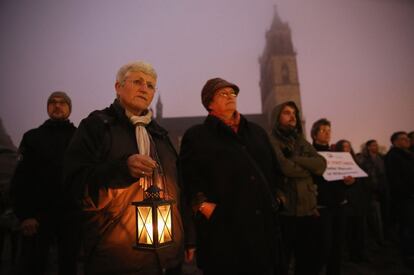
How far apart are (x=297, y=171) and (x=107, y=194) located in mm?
1857

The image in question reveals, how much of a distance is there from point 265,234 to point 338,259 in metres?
1.56

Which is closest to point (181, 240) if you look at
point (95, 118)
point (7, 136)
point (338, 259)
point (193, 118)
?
point (95, 118)

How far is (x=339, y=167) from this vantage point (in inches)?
140

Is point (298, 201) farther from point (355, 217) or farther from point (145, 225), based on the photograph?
point (355, 217)

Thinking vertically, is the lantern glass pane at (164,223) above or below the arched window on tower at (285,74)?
below

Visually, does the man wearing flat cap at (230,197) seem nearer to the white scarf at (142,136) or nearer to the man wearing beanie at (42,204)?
the white scarf at (142,136)

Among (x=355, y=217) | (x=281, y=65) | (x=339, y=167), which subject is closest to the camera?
(x=339, y=167)

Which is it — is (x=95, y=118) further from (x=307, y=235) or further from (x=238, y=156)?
(x=307, y=235)

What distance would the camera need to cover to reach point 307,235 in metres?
2.80

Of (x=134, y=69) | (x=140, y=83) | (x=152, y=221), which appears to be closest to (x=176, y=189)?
(x=152, y=221)

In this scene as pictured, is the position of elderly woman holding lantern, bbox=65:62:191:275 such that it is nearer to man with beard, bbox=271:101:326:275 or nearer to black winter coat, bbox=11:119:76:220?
black winter coat, bbox=11:119:76:220

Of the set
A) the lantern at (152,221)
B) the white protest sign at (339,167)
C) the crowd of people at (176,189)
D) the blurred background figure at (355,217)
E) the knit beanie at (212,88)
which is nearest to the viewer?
the lantern at (152,221)

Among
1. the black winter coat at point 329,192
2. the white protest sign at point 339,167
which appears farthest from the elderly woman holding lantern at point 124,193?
the white protest sign at point 339,167

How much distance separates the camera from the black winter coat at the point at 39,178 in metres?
2.59
